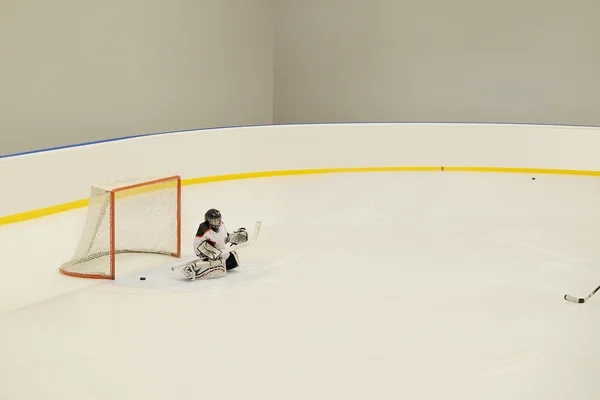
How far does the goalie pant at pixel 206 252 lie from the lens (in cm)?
508

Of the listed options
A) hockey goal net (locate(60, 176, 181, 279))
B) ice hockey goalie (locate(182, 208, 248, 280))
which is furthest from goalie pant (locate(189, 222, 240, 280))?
hockey goal net (locate(60, 176, 181, 279))

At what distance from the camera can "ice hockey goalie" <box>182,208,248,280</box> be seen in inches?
200

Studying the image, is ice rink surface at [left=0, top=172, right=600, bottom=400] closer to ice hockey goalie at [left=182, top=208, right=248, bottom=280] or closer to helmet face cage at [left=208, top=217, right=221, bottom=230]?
ice hockey goalie at [left=182, top=208, right=248, bottom=280]

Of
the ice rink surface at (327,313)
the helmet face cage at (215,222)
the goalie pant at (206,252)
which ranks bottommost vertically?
the ice rink surface at (327,313)

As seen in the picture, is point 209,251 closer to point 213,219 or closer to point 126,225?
point 213,219

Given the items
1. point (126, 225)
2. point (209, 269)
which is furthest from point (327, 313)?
point (126, 225)

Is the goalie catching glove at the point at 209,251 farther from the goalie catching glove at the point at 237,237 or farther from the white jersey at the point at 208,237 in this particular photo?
the goalie catching glove at the point at 237,237

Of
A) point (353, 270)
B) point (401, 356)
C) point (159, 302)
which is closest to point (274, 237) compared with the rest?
point (353, 270)

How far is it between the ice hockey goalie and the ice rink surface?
0.31 feet

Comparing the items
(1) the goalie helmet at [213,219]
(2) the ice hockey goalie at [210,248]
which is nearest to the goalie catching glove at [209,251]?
(2) the ice hockey goalie at [210,248]

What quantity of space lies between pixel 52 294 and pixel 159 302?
24.4 inches

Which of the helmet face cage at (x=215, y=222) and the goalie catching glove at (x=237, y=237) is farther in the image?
the goalie catching glove at (x=237, y=237)

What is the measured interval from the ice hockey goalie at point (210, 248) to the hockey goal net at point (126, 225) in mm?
492

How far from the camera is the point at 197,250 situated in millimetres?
5098
